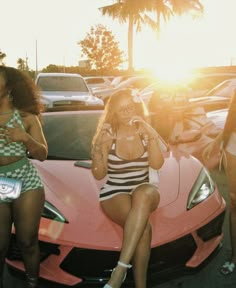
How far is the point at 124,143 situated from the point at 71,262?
929 mm

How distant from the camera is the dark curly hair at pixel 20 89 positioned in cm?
262

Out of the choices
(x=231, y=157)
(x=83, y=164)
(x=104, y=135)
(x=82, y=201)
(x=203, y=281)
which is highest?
(x=104, y=135)

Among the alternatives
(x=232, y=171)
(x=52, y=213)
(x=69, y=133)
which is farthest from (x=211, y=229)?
(x=69, y=133)

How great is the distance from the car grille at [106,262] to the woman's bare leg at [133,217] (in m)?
0.12

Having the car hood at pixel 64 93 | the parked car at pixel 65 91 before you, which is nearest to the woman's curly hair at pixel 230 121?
the parked car at pixel 65 91

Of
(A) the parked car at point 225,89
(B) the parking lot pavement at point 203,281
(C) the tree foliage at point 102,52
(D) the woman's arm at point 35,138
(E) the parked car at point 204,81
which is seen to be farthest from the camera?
(C) the tree foliage at point 102,52

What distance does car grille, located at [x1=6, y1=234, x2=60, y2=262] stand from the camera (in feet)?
9.21

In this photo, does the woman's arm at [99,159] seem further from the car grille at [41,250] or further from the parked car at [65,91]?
the parked car at [65,91]

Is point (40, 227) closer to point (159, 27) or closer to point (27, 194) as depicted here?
point (27, 194)

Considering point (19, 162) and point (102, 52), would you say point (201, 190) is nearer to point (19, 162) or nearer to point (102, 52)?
point (19, 162)

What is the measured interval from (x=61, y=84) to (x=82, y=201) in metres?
10.4

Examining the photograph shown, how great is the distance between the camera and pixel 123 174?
122 inches

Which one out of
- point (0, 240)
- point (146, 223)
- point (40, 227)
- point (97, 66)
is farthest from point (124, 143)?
point (97, 66)

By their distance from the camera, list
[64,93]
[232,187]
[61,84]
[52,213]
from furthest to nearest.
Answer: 1. [61,84]
2. [64,93]
3. [232,187]
4. [52,213]
